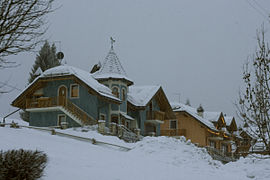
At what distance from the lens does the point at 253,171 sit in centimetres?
1747

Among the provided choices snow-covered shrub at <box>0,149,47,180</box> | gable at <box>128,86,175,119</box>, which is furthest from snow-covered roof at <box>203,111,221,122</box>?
snow-covered shrub at <box>0,149,47,180</box>

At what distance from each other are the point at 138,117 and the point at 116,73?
5430 millimetres

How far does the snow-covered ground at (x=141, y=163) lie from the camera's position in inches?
540

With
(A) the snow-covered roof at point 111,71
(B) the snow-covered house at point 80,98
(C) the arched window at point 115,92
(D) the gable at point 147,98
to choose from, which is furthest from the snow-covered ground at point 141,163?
(D) the gable at point 147,98

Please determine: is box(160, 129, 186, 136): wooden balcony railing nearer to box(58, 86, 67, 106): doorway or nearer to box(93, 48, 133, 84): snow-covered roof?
box(93, 48, 133, 84): snow-covered roof

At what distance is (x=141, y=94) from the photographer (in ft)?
133

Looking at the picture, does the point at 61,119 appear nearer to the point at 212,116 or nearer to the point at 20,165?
the point at 20,165

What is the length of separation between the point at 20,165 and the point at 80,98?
78.7ft

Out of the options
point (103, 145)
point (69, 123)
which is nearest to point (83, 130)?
point (69, 123)

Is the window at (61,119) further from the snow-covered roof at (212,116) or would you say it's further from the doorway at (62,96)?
the snow-covered roof at (212,116)

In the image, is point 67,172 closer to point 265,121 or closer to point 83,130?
point 265,121

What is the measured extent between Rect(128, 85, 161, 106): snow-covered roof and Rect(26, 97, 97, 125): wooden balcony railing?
745cm

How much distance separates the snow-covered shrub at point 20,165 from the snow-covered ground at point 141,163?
3.48 ft

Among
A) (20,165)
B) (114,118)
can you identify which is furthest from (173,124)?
(20,165)
